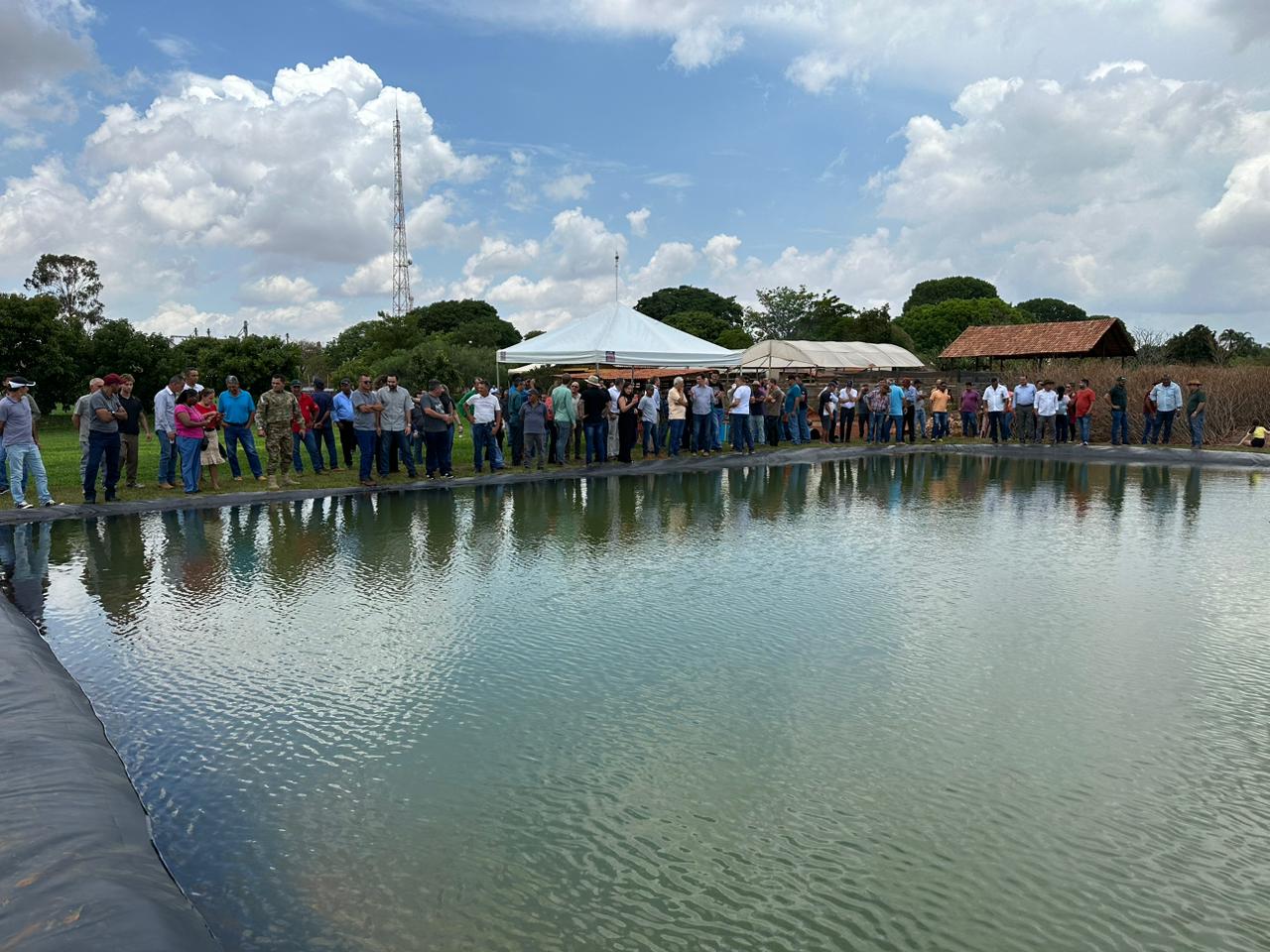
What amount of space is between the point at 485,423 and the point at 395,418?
1.71 m

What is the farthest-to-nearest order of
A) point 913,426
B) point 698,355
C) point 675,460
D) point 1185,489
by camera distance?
point 913,426 → point 698,355 → point 675,460 → point 1185,489

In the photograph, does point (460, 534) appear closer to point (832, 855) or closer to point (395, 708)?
point (395, 708)

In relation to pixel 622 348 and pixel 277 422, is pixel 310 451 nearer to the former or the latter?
pixel 277 422

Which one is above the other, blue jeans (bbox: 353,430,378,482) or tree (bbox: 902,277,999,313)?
tree (bbox: 902,277,999,313)

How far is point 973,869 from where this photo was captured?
323cm

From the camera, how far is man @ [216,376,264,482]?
1386cm

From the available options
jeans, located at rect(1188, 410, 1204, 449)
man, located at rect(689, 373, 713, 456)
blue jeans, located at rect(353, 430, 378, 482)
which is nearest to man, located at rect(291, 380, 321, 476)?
blue jeans, located at rect(353, 430, 378, 482)

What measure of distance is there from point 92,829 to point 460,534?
6966mm

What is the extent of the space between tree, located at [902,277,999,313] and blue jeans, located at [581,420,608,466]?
267 ft

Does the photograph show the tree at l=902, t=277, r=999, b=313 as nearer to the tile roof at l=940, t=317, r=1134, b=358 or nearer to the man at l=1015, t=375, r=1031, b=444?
the tile roof at l=940, t=317, r=1134, b=358

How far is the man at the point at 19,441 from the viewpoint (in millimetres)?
11055

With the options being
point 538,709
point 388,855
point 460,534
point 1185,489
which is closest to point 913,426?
point 1185,489

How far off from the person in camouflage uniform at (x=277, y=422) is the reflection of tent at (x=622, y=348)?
5320mm

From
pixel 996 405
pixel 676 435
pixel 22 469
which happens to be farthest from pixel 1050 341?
pixel 22 469
